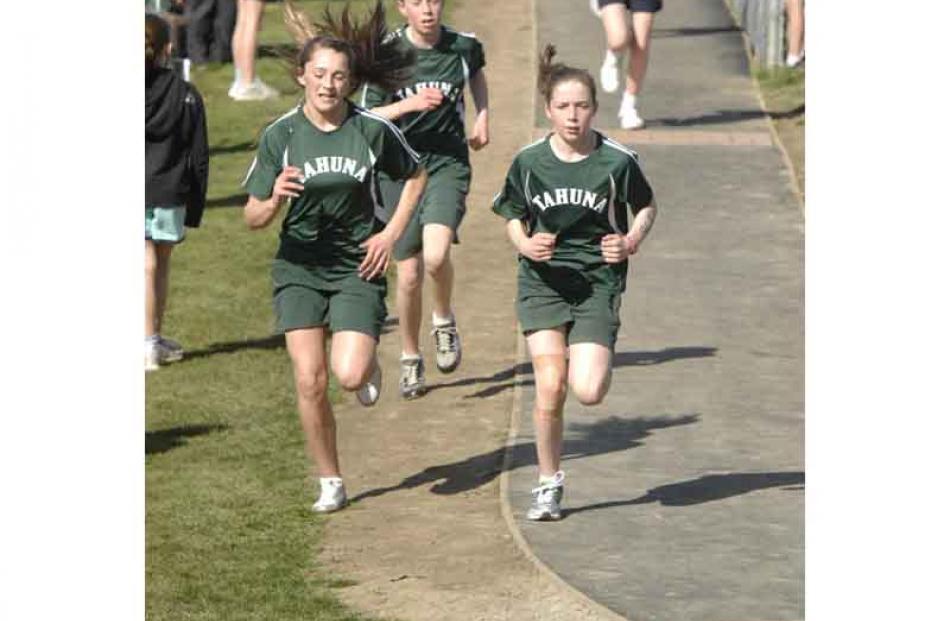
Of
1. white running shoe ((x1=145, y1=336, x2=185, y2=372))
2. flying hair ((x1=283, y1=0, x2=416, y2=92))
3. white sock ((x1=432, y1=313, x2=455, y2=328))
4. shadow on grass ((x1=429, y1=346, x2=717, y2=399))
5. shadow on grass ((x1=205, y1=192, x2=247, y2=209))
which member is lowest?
shadow on grass ((x1=205, y1=192, x2=247, y2=209))

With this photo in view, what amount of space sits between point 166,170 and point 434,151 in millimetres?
1985

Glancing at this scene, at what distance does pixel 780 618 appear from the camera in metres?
10.6

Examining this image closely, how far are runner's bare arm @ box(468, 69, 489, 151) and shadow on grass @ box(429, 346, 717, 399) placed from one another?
4.78ft

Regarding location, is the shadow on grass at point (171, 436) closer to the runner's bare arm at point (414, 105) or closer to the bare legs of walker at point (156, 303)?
the bare legs of walker at point (156, 303)

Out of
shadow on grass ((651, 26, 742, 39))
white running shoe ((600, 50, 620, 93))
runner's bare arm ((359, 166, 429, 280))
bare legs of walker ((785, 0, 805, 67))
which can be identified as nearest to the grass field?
runner's bare arm ((359, 166, 429, 280))

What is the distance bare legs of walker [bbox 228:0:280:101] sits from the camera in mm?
22234

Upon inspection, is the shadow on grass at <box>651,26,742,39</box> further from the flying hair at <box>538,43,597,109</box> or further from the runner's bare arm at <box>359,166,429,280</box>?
the flying hair at <box>538,43,597,109</box>

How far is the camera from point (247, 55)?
2250 cm

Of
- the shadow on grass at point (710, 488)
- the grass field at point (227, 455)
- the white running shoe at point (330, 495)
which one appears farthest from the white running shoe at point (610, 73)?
the white running shoe at point (330, 495)

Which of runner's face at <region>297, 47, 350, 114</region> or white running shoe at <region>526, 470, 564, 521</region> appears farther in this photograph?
white running shoe at <region>526, 470, 564, 521</region>

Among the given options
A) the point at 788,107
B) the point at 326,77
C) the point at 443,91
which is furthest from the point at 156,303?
the point at 788,107

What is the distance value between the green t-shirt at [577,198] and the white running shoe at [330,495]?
1.46 m

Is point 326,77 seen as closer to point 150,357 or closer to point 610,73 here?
point 150,357

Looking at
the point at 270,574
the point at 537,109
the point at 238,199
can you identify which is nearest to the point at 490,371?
the point at 270,574
